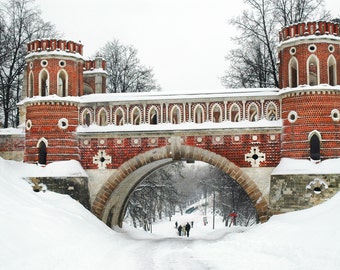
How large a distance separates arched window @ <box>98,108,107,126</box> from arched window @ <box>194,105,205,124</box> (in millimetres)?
3854

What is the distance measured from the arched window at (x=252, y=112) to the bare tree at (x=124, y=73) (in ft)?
58.3

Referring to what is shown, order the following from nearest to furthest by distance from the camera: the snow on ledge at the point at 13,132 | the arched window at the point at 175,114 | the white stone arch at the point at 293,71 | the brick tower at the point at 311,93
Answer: the brick tower at the point at 311,93, the white stone arch at the point at 293,71, the arched window at the point at 175,114, the snow on ledge at the point at 13,132

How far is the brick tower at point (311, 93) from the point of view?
19.5 m

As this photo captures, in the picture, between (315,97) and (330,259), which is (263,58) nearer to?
(315,97)

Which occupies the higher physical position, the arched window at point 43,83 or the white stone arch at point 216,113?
the arched window at point 43,83

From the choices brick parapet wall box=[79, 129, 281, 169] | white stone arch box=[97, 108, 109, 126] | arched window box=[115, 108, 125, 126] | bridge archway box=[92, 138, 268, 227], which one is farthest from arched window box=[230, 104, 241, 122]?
white stone arch box=[97, 108, 109, 126]

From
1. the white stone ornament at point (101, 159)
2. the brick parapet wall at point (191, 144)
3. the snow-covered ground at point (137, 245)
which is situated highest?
the brick parapet wall at point (191, 144)

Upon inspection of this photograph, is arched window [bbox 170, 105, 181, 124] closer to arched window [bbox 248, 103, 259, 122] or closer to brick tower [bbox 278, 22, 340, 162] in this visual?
arched window [bbox 248, 103, 259, 122]

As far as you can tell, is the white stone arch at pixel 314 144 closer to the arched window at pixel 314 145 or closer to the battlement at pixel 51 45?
the arched window at pixel 314 145

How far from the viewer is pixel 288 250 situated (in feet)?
45.3

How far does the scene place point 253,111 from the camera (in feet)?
68.4

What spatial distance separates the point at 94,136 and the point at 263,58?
14299mm

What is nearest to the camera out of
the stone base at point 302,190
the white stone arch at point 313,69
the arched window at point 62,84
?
the stone base at point 302,190

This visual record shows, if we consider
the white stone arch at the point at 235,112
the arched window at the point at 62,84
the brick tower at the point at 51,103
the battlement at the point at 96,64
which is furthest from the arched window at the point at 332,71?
the battlement at the point at 96,64
